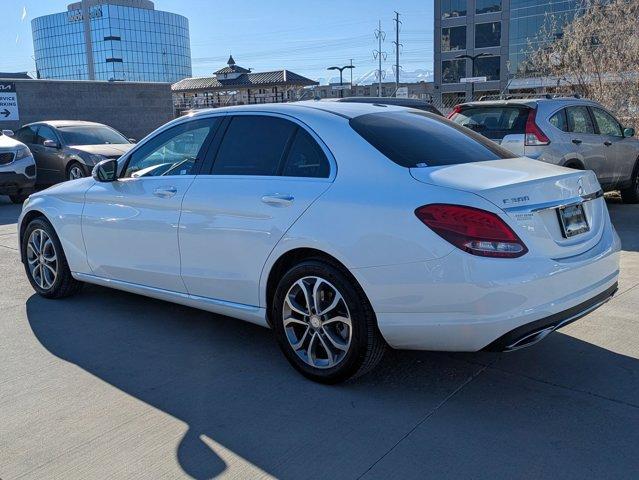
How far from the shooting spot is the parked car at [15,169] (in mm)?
11727

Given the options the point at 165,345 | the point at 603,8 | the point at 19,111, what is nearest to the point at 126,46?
the point at 19,111

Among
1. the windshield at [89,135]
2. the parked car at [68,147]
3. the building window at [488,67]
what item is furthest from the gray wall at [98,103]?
the building window at [488,67]

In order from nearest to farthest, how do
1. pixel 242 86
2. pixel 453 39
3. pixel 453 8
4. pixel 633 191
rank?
1. pixel 633 191
2. pixel 242 86
3. pixel 453 8
4. pixel 453 39

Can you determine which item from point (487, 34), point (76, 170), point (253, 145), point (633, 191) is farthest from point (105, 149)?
point (487, 34)

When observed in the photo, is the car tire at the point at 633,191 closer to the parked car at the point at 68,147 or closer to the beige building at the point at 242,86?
the parked car at the point at 68,147

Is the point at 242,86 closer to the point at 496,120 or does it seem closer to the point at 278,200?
the point at 496,120

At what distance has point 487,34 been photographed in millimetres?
76188

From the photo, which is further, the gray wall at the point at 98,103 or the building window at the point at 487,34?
the building window at the point at 487,34

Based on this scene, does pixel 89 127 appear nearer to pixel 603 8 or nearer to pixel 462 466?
pixel 603 8

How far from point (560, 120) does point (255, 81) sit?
42.9m

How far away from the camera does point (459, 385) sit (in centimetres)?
373

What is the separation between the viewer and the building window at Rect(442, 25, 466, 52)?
257 feet

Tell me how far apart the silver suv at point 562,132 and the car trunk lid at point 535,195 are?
460cm

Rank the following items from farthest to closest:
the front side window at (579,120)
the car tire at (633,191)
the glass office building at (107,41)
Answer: the glass office building at (107,41) → the car tire at (633,191) → the front side window at (579,120)
